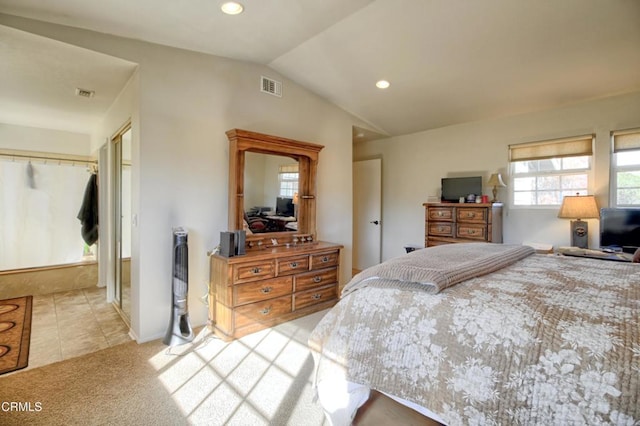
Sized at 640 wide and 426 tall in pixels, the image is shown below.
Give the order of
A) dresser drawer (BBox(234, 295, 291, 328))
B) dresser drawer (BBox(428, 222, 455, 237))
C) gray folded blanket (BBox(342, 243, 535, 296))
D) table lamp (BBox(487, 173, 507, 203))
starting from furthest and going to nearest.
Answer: dresser drawer (BBox(428, 222, 455, 237)) < table lamp (BBox(487, 173, 507, 203)) < dresser drawer (BBox(234, 295, 291, 328)) < gray folded blanket (BBox(342, 243, 535, 296))

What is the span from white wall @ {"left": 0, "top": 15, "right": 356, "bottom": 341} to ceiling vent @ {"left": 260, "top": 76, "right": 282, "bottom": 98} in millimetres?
61

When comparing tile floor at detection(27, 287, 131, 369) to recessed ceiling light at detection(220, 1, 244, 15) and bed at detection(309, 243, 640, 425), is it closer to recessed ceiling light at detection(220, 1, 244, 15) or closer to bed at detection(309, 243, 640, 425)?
bed at detection(309, 243, 640, 425)

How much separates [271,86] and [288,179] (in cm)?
107

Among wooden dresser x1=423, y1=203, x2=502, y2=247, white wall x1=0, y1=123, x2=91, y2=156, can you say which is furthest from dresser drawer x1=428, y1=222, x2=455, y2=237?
white wall x1=0, y1=123, x2=91, y2=156

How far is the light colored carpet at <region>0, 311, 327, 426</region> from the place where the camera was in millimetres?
1776

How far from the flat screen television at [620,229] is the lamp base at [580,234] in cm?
13

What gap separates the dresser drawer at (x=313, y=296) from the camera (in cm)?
321

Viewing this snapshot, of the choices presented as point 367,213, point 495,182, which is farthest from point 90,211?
point 495,182

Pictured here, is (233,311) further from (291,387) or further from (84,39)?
(84,39)

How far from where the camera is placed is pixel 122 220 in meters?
3.40

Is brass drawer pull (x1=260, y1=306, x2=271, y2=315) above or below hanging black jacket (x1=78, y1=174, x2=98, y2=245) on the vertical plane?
below

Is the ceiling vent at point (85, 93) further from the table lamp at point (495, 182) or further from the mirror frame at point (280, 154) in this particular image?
the table lamp at point (495, 182)

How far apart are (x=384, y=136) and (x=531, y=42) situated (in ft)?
8.75

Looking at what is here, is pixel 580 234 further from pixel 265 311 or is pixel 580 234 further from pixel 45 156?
pixel 45 156
